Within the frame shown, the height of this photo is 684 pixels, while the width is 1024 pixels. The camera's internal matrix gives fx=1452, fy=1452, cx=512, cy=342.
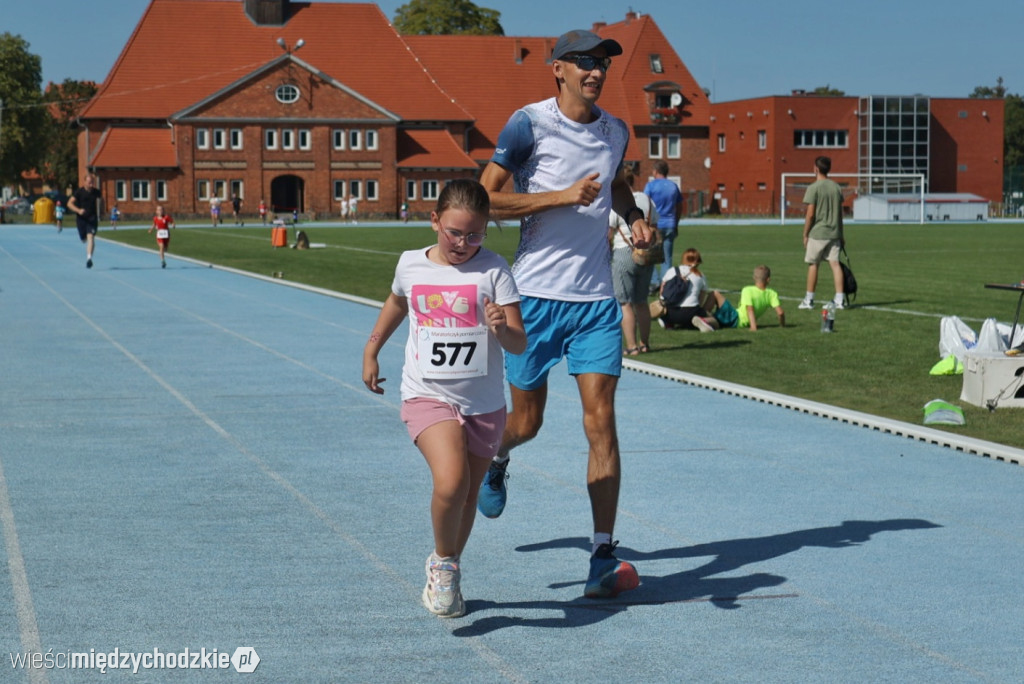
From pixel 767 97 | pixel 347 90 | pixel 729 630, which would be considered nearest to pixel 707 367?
pixel 729 630

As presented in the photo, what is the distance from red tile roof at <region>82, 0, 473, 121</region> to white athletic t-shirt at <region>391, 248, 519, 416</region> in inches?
3326

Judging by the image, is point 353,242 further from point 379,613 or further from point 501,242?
point 379,613

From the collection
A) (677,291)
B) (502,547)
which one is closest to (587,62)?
(502,547)

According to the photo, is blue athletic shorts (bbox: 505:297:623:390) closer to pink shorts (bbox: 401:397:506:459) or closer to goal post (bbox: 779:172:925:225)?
pink shorts (bbox: 401:397:506:459)

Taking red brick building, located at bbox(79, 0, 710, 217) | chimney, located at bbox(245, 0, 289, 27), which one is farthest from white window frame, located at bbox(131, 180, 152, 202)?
chimney, located at bbox(245, 0, 289, 27)

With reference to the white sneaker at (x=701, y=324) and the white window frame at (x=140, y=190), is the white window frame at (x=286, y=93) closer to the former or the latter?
the white window frame at (x=140, y=190)

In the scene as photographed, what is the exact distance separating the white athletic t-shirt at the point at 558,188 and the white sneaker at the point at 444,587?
52.0 inches

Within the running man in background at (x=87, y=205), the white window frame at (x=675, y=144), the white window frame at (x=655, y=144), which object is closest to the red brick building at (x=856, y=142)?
the white window frame at (x=675, y=144)

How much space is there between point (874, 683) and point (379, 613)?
1895 mm

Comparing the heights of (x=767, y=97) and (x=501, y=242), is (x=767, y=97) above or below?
above

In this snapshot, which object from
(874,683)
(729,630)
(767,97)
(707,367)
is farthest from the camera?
(767,97)

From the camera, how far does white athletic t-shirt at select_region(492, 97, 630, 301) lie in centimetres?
617

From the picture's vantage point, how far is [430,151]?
9044 centimetres

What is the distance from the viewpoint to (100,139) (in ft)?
282
